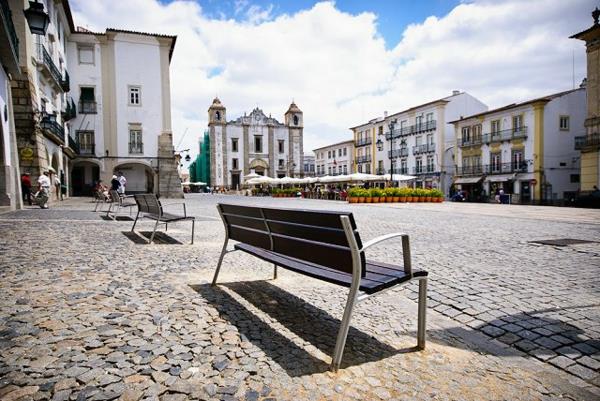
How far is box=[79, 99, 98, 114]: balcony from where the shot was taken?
2918 centimetres

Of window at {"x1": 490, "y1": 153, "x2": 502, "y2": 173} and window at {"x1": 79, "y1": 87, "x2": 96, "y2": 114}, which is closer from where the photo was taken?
window at {"x1": 79, "y1": 87, "x2": 96, "y2": 114}

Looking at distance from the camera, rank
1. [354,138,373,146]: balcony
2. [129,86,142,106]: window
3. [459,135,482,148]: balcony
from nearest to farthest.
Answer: [129,86,142,106]: window < [459,135,482,148]: balcony < [354,138,373,146]: balcony

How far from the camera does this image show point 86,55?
2934 centimetres

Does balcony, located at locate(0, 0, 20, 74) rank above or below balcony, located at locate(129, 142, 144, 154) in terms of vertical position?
above

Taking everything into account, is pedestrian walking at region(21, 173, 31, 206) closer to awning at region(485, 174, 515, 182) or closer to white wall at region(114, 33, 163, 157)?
white wall at region(114, 33, 163, 157)

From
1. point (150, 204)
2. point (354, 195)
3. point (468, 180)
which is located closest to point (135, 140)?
point (354, 195)

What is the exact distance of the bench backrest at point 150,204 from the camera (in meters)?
7.01

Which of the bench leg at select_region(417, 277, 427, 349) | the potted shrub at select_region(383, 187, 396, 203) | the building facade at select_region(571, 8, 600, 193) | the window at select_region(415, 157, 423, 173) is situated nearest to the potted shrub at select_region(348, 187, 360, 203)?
the potted shrub at select_region(383, 187, 396, 203)

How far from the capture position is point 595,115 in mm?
26422

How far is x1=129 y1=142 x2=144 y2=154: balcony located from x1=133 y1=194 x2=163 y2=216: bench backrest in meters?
24.3

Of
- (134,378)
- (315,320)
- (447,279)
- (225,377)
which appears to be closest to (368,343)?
(315,320)

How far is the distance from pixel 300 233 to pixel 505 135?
41.6m

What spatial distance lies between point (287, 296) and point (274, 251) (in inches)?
23.3

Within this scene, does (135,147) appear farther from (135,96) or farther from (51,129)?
(51,129)
